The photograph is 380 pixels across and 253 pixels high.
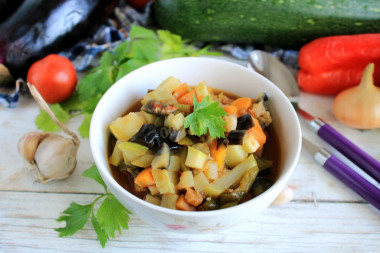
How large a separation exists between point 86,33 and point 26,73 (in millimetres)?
571

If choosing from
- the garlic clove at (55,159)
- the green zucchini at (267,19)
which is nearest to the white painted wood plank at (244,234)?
the garlic clove at (55,159)

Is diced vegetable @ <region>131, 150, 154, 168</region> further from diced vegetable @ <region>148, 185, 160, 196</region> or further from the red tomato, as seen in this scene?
the red tomato

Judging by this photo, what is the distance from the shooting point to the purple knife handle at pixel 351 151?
70.9 inches

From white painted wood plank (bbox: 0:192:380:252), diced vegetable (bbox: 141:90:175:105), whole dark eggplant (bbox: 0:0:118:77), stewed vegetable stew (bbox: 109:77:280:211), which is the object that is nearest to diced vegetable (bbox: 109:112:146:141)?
stewed vegetable stew (bbox: 109:77:280:211)

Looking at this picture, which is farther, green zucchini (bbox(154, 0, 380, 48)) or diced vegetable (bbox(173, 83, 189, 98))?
green zucchini (bbox(154, 0, 380, 48))

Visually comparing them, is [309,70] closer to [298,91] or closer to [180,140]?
[298,91]

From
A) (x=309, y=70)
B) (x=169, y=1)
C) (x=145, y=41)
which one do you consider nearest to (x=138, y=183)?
(x=145, y=41)

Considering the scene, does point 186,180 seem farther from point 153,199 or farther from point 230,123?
point 230,123

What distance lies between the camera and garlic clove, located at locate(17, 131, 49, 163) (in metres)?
1.86

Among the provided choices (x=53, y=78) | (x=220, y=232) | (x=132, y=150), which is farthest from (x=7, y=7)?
(x=220, y=232)

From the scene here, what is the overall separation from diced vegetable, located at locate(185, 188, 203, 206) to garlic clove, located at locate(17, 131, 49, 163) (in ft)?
3.11

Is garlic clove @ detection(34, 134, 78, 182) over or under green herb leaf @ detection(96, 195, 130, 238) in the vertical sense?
over

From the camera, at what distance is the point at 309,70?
2.45 meters

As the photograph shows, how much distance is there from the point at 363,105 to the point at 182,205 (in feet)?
4.35
